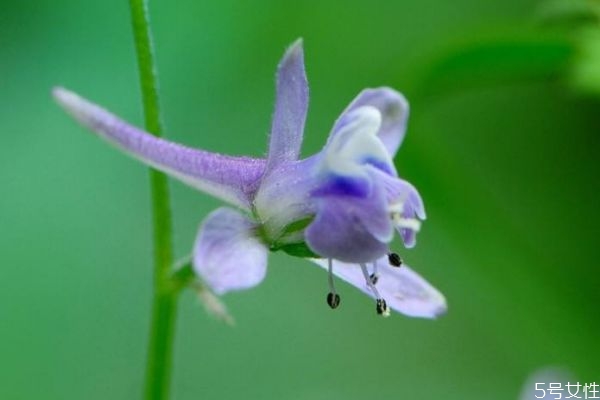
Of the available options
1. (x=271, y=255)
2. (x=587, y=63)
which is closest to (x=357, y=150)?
(x=587, y=63)

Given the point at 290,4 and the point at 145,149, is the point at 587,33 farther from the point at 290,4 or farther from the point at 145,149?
the point at 290,4

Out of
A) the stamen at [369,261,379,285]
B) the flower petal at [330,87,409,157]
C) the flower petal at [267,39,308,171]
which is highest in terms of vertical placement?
the flower petal at [330,87,409,157]

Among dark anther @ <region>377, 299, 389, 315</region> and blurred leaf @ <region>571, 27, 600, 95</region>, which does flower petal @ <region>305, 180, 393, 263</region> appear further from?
blurred leaf @ <region>571, 27, 600, 95</region>

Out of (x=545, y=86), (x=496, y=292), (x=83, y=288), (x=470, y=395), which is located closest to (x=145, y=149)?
(x=496, y=292)

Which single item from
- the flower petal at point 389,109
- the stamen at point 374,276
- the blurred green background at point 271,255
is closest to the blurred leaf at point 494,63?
the blurred green background at point 271,255

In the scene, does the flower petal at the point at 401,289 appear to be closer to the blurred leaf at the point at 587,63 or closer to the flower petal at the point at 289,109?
the flower petal at the point at 289,109

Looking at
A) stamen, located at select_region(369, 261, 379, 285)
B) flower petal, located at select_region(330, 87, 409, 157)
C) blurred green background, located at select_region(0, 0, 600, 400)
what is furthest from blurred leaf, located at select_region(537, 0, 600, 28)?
stamen, located at select_region(369, 261, 379, 285)
